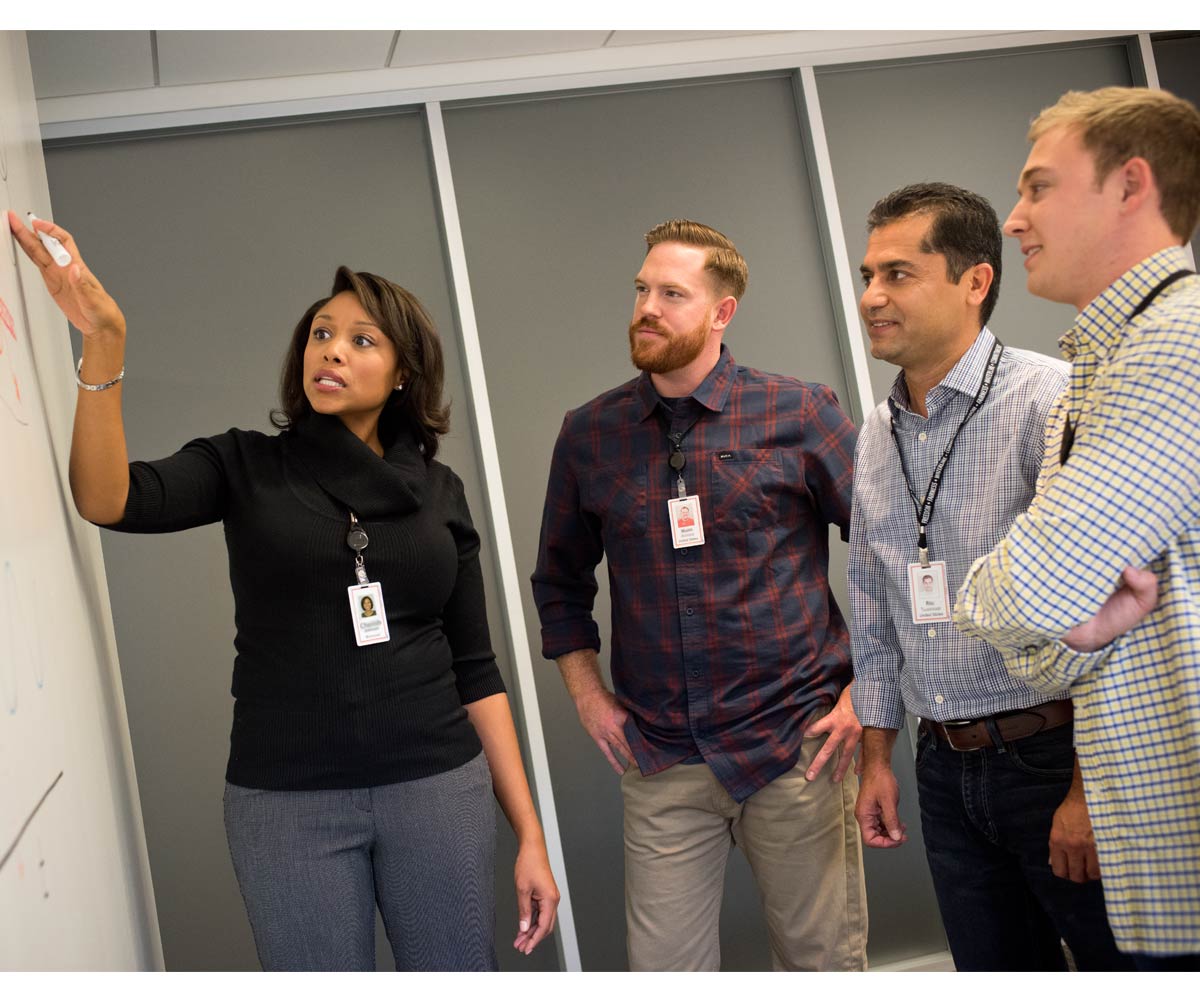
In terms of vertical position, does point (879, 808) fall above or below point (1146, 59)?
below

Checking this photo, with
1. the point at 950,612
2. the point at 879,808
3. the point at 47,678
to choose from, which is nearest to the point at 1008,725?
the point at 950,612

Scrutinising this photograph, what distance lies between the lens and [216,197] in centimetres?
325

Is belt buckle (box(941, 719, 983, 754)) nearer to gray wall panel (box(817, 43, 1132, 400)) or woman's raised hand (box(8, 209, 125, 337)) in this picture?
woman's raised hand (box(8, 209, 125, 337))

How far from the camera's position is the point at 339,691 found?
73.8 inches

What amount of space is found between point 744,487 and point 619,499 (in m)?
0.27

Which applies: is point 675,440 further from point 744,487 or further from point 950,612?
point 950,612

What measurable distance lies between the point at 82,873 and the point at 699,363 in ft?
5.07

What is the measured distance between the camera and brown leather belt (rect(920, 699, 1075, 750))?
1.76 metres

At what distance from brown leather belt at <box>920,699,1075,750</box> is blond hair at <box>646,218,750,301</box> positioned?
3.90 ft

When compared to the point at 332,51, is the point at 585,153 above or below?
below

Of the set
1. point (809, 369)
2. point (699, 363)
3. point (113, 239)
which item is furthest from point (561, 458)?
point (113, 239)

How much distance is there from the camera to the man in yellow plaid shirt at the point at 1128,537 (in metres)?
1.27

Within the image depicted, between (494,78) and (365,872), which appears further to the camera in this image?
(494,78)

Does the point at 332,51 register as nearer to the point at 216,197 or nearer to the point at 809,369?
the point at 216,197
